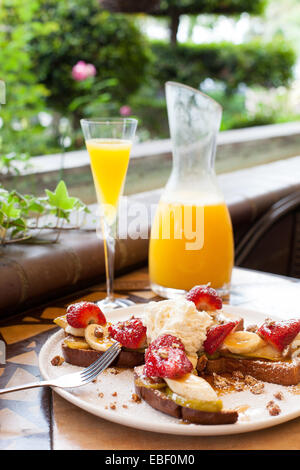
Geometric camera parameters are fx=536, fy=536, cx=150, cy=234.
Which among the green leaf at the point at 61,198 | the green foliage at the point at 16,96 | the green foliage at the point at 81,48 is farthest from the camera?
the green foliage at the point at 81,48

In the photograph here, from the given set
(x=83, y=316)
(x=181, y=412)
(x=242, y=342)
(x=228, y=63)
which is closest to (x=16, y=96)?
(x=83, y=316)

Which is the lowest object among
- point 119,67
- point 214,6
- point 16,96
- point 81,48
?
point 16,96

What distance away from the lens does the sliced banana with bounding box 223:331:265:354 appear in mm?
781

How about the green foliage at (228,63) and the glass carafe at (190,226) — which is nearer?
the glass carafe at (190,226)

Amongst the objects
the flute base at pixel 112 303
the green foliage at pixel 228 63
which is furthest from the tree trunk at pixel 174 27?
the flute base at pixel 112 303

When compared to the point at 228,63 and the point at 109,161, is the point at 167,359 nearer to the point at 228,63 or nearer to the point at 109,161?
the point at 109,161

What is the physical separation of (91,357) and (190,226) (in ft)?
1.33

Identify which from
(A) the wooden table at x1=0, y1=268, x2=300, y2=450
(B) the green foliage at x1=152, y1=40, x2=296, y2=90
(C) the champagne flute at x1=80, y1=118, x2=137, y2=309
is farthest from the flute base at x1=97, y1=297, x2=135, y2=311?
(B) the green foliage at x1=152, y1=40, x2=296, y2=90

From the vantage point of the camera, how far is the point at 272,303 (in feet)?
3.63

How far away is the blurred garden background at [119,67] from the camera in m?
3.99

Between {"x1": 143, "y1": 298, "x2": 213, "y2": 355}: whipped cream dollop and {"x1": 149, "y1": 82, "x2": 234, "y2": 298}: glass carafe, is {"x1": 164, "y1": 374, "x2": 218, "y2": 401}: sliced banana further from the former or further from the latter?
{"x1": 149, "y1": 82, "x2": 234, "y2": 298}: glass carafe

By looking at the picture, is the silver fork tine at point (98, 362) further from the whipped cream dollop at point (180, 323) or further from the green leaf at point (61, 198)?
the green leaf at point (61, 198)

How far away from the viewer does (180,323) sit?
2.42 ft
